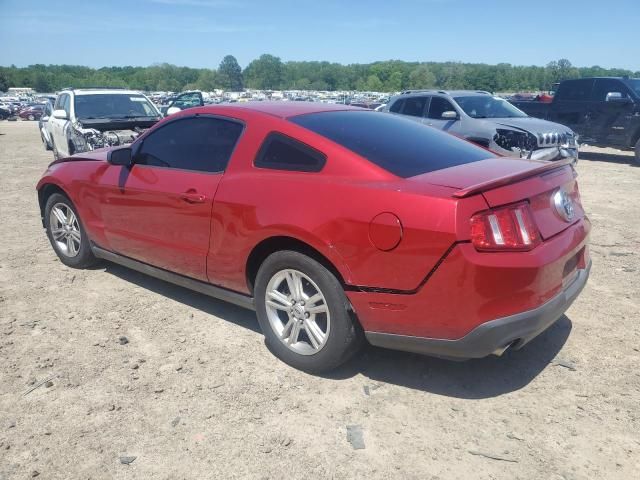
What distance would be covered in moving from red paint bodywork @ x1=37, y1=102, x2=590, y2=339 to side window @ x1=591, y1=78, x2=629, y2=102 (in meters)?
11.6

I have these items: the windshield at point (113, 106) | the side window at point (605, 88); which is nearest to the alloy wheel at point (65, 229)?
the windshield at point (113, 106)

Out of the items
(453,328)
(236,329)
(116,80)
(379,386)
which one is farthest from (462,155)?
(116,80)

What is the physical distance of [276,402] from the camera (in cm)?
296

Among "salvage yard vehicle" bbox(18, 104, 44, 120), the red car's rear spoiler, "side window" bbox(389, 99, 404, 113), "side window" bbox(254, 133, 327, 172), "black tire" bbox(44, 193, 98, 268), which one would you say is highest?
"side window" bbox(254, 133, 327, 172)

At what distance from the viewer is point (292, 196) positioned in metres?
3.06

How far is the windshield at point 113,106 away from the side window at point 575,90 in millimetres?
10140

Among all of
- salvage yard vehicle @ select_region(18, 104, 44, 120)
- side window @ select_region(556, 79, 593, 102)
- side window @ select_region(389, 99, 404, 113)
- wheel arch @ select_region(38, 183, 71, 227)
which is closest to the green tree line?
salvage yard vehicle @ select_region(18, 104, 44, 120)

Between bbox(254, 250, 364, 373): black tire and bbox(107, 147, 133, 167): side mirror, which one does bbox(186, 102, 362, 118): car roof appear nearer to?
bbox(107, 147, 133, 167): side mirror

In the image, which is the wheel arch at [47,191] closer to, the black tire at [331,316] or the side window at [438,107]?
the black tire at [331,316]

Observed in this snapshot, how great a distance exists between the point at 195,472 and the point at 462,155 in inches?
94.9

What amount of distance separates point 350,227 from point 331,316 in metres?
0.54

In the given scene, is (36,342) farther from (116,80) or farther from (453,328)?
(116,80)

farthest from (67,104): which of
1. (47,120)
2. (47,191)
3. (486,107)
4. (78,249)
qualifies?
(486,107)

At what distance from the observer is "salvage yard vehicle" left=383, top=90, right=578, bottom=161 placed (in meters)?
9.23
